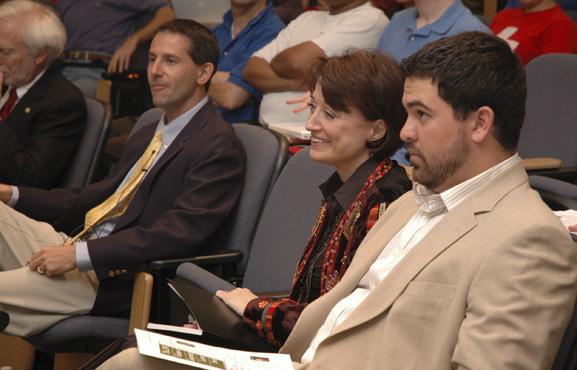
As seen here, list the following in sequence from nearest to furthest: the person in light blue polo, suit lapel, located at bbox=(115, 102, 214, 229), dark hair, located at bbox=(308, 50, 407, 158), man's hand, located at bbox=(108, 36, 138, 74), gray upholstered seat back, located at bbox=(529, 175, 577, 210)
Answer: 1. dark hair, located at bbox=(308, 50, 407, 158)
2. gray upholstered seat back, located at bbox=(529, 175, 577, 210)
3. suit lapel, located at bbox=(115, 102, 214, 229)
4. the person in light blue polo
5. man's hand, located at bbox=(108, 36, 138, 74)

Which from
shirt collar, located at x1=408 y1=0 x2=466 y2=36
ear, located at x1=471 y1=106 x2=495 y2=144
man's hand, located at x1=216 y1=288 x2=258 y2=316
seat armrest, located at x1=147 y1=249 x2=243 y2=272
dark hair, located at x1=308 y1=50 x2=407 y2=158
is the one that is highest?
ear, located at x1=471 y1=106 x2=495 y2=144

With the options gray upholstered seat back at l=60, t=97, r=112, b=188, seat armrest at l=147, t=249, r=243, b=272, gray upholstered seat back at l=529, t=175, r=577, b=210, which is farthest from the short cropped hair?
gray upholstered seat back at l=529, t=175, r=577, b=210

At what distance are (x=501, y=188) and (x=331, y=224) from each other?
0.63 meters

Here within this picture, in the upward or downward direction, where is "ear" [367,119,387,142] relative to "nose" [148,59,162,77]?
upward

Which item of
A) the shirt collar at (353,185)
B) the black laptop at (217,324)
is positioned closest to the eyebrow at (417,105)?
the shirt collar at (353,185)

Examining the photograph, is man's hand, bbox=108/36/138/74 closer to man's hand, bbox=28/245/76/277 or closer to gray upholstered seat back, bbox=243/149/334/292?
man's hand, bbox=28/245/76/277

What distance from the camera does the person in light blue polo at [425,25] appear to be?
3.52 meters

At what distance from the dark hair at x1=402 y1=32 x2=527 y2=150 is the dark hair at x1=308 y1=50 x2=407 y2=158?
45 cm

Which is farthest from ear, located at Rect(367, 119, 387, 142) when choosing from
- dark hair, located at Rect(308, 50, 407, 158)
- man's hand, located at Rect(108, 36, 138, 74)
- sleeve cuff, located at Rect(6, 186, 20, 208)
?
man's hand, located at Rect(108, 36, 138, 74)

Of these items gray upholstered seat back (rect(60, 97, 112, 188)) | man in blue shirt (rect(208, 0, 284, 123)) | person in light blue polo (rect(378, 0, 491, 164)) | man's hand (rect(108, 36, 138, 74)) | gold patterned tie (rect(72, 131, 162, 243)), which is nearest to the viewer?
gold patterned tie (rect(72, 131, 162, 243))

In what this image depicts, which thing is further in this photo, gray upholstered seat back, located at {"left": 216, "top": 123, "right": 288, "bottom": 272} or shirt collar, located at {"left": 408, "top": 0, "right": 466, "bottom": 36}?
shirt collar, located at {"left": 408, "top": 0, "right": 466, "bottom": 36}

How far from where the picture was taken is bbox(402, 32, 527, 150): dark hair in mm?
1732

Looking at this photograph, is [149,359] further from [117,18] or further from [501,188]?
[117,18]

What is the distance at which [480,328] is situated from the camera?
1555 mm
